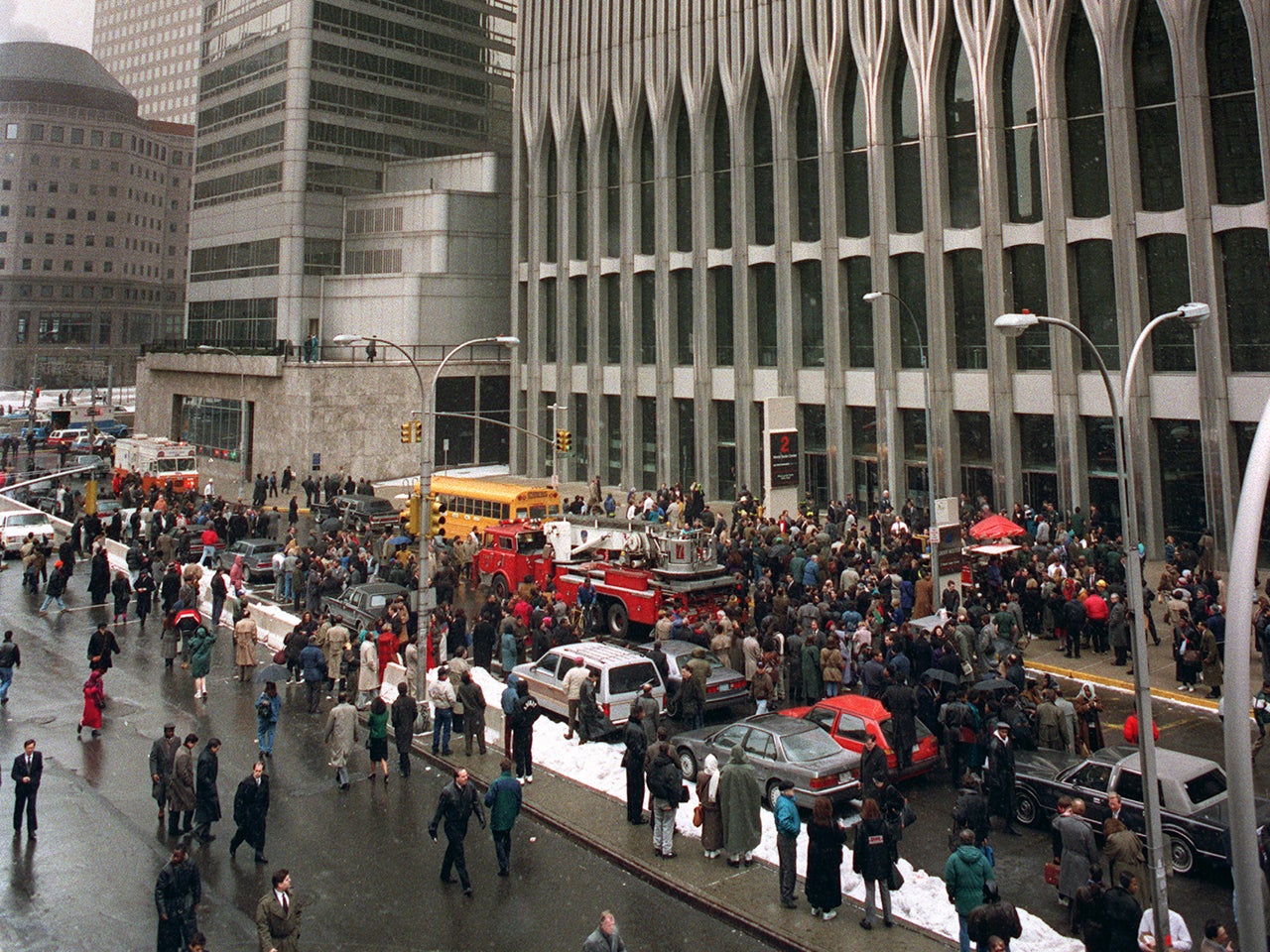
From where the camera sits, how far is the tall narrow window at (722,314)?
49.0 meters

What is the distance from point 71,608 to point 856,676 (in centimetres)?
2373

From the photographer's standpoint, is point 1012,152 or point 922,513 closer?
point 922,513

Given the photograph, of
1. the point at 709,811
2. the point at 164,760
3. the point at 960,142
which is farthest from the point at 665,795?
the point at 960,142

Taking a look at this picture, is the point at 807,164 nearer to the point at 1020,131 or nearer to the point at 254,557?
the point at 1020,131

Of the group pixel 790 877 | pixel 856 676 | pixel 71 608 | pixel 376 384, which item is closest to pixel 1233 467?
pixel 856 676

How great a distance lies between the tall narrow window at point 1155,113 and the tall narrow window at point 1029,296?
13.8 feet

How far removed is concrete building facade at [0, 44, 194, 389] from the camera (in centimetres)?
14125

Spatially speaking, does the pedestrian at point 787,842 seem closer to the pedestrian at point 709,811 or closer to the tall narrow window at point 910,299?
the pedestrian at point 709,811

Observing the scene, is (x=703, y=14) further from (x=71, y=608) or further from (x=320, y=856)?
(x=320, y=856)

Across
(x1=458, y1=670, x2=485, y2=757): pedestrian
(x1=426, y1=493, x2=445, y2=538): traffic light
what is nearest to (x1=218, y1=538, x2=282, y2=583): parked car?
(x1=426, y1=493, x2=445, y2=538): traffic light

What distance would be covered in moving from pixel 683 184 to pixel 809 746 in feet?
131

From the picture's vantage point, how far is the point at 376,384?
2304 inches

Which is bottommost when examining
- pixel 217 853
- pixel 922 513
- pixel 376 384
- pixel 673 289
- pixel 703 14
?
pixel 217 853

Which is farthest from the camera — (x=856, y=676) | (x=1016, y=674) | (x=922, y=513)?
(x=922, y=513)
